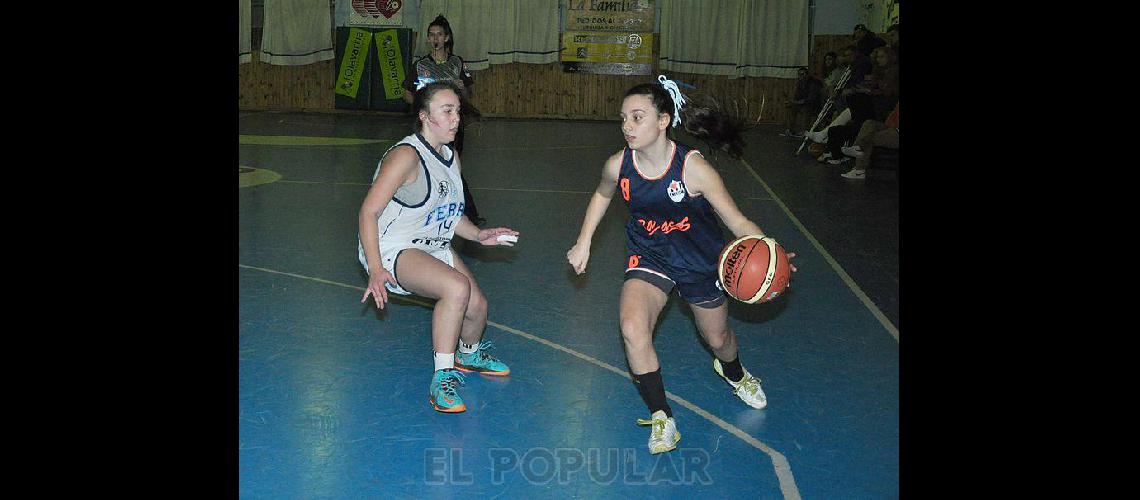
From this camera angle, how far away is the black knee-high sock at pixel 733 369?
4660 mm

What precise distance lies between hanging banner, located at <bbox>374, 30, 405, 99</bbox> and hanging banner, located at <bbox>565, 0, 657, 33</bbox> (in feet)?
13.2

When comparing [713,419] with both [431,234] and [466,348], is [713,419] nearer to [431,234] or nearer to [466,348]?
[466,348]

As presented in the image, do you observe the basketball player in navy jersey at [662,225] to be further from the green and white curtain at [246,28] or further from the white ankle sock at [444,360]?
the green and white curtain at [246,28]

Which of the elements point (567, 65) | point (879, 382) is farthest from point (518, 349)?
point (567, 65)

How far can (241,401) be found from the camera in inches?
181

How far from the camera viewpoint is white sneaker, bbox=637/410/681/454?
4070 mm

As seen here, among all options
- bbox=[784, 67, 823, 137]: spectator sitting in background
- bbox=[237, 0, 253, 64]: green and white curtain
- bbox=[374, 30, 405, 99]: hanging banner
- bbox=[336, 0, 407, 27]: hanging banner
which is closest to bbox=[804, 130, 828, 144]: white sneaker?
bbox=[784, 67, 823, 137]: spectator sitting in background

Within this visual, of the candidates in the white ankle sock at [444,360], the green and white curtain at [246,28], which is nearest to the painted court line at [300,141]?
the green and white curtain at [246,28]

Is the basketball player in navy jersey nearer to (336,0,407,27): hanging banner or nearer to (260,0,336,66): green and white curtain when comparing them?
(336,0,407,27): hanging banner

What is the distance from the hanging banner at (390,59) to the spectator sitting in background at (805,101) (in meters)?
8.78

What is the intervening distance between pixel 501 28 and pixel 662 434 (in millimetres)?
20067
